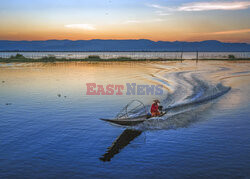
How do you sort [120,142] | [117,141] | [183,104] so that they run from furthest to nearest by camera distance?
1. [183,104]
2. [117,141]
3. [120,142]

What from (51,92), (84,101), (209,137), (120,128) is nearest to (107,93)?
(84,101)

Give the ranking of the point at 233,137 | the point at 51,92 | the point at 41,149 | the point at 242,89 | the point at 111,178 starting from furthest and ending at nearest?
the point at 242,89, the point at 51,92, the point at 233,137, the point at 41,149, the point at 111,178

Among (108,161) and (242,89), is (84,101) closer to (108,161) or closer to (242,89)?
(108,161)

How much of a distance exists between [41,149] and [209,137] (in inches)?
452

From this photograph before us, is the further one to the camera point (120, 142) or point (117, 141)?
point (117, 141)

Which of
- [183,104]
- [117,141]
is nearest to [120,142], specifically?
[117,141]

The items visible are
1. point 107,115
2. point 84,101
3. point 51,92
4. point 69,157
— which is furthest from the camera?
point 51,92

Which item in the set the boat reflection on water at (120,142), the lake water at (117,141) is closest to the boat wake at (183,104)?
the lake water at (117,141)

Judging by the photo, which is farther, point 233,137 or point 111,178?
point 233,137

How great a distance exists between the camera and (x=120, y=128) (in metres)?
18.6

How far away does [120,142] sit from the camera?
16.0 m

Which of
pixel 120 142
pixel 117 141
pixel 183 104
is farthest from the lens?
pixel 183 104

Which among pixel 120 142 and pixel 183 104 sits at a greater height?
pixel 183 104

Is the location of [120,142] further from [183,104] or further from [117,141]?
[183,104]
